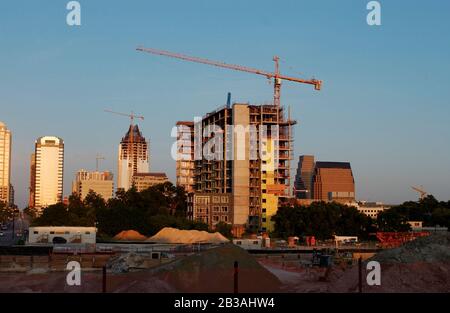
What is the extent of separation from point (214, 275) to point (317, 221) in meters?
88.8

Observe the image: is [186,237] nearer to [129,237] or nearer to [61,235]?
[129,237]

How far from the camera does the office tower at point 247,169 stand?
155750 millimetres

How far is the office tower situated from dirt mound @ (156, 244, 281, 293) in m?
117

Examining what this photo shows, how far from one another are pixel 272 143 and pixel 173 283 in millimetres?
133077

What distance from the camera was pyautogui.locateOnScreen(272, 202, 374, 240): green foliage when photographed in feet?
393

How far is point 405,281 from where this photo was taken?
1262 inches

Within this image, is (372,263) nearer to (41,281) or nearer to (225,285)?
(225,285)

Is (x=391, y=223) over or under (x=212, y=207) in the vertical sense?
under

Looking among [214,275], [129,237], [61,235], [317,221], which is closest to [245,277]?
[214,275]

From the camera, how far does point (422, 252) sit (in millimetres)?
36656

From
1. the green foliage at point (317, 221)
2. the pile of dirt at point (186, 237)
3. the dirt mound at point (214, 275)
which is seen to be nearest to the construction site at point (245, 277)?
the dirt mound at point (214, 275)

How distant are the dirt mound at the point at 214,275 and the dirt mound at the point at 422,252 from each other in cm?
722

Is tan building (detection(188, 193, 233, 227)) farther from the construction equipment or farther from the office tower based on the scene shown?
the construction equipment
